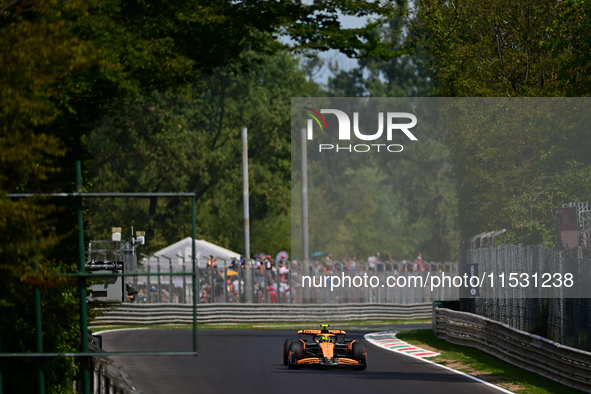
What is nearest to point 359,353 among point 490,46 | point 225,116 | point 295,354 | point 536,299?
point 295,354

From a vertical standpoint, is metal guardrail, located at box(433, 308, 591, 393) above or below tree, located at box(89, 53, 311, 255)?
below

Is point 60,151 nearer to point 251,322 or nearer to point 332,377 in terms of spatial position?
point 332,377

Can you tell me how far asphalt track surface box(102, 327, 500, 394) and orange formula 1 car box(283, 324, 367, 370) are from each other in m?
0.21

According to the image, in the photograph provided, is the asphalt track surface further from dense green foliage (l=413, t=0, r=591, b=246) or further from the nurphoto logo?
dense green foliage (l=413, t=0, r=591, b=246)

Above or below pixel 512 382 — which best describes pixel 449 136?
above

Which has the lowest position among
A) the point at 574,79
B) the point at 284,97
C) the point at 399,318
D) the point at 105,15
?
the point at 399,318

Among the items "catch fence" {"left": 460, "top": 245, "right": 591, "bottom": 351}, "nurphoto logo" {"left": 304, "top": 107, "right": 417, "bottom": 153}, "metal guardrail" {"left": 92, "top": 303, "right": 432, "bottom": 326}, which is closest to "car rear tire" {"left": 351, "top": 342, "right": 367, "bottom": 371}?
"catch fence" {"left": 460, "top": 245, "right": 591, "bottom": 351}

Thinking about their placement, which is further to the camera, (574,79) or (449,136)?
(449,136)

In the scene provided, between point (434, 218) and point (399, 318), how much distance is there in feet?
204

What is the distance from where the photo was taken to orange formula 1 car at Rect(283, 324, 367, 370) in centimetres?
1897

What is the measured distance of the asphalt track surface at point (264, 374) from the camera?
1675cm

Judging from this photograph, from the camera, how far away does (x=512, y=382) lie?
17.5 meters

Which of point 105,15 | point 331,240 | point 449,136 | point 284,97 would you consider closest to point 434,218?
point 331,240

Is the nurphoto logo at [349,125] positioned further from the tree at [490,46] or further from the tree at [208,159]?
the tree at [208,159]
